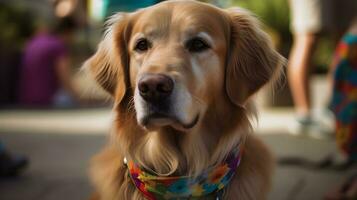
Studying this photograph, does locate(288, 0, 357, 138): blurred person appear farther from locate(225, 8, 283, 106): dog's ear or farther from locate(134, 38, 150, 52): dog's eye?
locate(134, 38, 150, 52): dog's eye

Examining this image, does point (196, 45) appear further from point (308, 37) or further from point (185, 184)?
point (308, 37)

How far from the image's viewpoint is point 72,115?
824 cm

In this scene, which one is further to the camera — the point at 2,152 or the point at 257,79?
the point at 2,152

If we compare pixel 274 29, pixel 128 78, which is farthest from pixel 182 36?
pixel 274 29

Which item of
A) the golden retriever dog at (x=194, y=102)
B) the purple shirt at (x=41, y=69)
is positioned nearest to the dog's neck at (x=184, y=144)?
the golden retriever dog at (x=194, y=102)

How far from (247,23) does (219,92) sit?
0.46 metres

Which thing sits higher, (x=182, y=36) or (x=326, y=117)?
(x=182, y=36)

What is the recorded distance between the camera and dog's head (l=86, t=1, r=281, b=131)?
2.63 metres

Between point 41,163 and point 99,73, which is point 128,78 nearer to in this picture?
point 99,73

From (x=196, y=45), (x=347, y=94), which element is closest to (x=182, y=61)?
(x=196, y=45)

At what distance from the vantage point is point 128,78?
3.16 meters

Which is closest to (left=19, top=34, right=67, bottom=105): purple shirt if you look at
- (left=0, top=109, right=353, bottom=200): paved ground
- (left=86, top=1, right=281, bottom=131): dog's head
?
(left=0, top=109, right=353, bottom=200): paved ground

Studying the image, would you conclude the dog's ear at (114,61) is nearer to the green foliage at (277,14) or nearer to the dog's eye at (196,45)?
the dog's eye at (196,45)

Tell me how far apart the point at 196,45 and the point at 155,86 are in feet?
1.49
